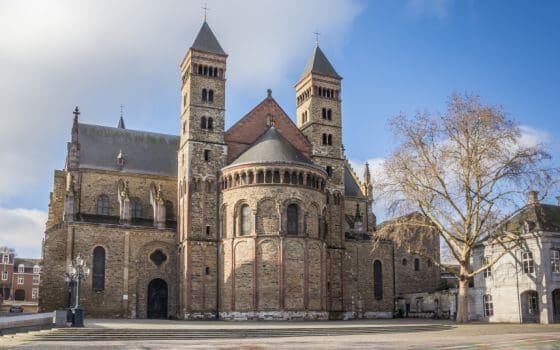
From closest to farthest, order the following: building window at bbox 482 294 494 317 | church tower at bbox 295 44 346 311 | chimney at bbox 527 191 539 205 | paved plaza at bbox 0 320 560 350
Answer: paved plaza at bbox 0 320 560 350 → chimney at bbox 527 191 539 205 → building window at bbox 482 294 494 317 → church tower at bbox 295 44 346 311

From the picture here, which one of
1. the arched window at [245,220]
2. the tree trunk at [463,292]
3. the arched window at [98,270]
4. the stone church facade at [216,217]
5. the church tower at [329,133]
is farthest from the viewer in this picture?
the church tower at [329,133]

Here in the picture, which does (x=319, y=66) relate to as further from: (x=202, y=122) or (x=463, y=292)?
(x=463, y=292)

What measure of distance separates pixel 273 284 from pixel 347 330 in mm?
12914

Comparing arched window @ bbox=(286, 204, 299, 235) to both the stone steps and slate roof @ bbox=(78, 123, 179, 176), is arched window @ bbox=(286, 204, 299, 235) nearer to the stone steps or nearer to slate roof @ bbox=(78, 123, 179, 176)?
the stone steps

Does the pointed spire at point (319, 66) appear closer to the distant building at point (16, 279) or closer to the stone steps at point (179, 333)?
the stone steps at point (179, 333)

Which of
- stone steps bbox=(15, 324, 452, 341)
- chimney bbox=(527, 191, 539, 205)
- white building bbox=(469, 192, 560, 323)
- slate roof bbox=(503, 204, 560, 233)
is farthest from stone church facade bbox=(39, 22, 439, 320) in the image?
chimney bbox=(527, 191, 539, 205)

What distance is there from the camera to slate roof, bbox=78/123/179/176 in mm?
62562

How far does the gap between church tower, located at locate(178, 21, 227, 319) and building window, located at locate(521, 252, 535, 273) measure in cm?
2465

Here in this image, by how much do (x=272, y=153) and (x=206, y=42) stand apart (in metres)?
13.2

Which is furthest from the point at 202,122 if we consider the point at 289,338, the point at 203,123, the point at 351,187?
the point at 289,338

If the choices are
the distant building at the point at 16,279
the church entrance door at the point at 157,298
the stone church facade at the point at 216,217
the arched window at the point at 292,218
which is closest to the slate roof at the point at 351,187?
the stone church facade at the point at 216,217

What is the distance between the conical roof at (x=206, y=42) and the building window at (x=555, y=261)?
32.4 m

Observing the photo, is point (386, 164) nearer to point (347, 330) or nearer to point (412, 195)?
point (412, 195)

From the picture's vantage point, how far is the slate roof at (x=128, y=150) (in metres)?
62.6
